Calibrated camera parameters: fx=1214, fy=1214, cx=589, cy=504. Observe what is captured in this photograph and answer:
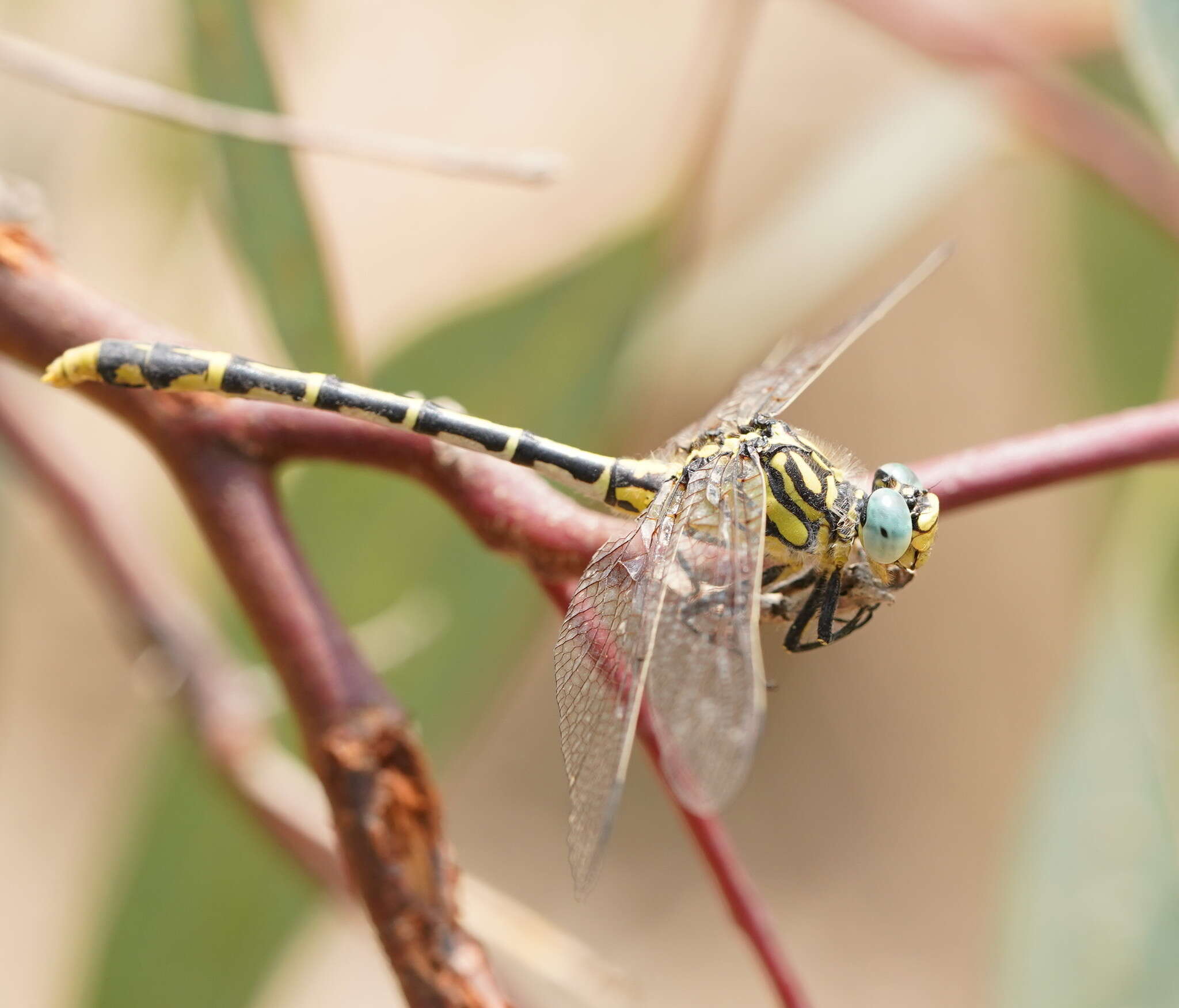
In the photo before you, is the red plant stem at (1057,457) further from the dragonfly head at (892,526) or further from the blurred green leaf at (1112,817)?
the blurred green leaf at (1112,817)

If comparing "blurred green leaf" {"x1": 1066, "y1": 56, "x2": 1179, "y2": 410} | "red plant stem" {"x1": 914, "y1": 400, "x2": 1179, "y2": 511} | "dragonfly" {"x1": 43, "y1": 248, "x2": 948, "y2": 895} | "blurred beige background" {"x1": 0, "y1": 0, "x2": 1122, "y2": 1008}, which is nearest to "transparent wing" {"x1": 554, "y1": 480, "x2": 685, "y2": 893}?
"dragonfly" {"x1": 43, "y1": 248, "x2": 948, "y2": 895}

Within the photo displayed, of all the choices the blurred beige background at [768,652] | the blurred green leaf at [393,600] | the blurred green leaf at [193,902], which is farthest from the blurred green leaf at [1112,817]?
the blurred beige background at [768,652]

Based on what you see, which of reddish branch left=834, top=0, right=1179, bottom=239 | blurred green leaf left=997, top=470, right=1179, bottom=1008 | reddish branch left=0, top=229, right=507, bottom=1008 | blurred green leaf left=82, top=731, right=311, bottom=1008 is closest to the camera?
reddish branch left=0, top=229, right=507, bottom=1008

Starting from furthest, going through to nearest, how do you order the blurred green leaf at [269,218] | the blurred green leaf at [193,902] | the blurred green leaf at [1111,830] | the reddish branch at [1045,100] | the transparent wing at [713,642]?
the reddish branch at [1045,100] < the blurred green leaf at [193,902] < the blurred green leaf at [1111,830] < the blurred green leaf at [269,218] < the transparent wing at [713,642]

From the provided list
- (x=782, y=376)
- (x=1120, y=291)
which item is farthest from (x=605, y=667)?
(x=1120, y=291)

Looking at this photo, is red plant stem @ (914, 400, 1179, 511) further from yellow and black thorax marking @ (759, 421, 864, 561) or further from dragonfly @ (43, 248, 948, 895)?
yellow and black thorax marking @ (759, 421, 864, 561)

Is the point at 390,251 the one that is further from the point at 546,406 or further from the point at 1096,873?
the point at 1096,873
